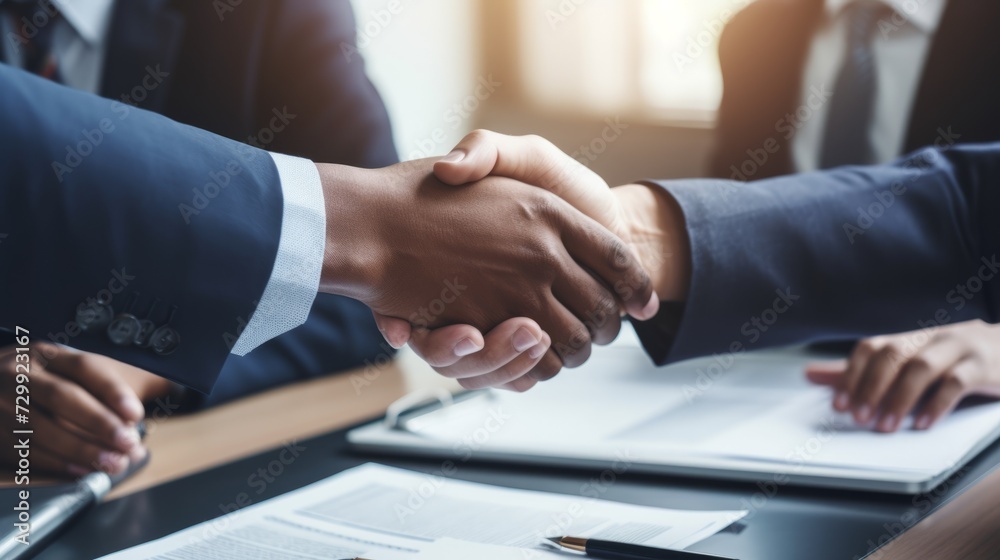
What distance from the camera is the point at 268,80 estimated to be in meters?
1.74

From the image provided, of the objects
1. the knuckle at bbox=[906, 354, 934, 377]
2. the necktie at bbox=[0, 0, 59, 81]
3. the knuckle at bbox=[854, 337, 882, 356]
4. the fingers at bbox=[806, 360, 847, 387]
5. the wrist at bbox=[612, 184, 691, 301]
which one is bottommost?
the fingers at bbox=[806, 360, 847, 387]

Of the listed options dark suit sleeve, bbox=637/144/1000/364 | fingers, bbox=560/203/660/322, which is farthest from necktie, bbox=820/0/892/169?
fingers, bbox=560/203/660/322

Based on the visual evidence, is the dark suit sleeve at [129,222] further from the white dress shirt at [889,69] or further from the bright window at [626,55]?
the bright window at [626,55]

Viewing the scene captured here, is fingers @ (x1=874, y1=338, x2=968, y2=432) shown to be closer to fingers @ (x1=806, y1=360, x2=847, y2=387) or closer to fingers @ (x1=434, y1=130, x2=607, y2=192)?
fingers @ (x1=806, y1=360, x2=847, y2=387)

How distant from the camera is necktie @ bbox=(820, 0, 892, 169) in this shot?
1.73 meters

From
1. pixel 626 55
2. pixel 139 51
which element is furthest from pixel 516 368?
pixel 626 55

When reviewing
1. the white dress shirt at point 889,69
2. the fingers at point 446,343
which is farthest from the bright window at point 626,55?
the fingers at point 446,343

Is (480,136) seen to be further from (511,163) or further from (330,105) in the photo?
(330,105)

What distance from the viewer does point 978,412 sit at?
0.90 meters

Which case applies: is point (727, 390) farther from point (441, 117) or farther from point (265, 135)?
point (441, 117)

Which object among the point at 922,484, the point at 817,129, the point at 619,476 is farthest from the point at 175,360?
the point at 817,129

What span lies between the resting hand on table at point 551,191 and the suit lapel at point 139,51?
86cm

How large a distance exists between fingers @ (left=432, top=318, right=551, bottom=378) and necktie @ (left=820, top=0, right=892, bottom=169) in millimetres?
1099

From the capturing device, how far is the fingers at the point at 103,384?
875mm
